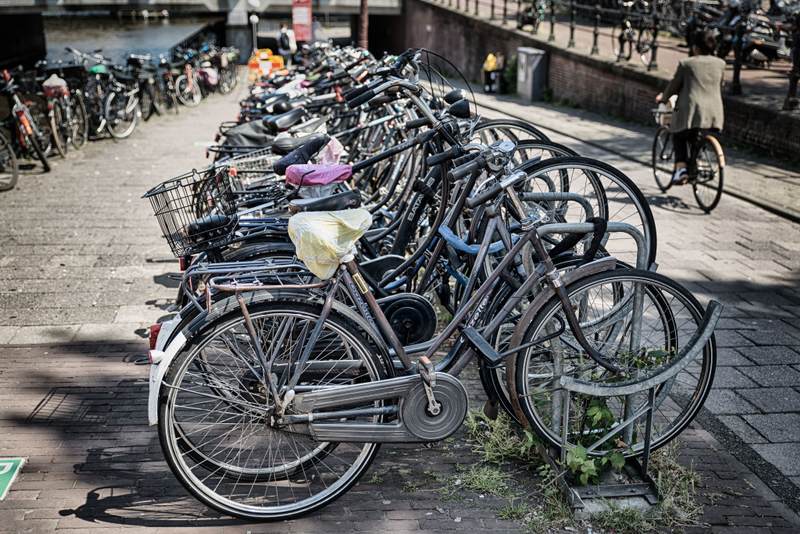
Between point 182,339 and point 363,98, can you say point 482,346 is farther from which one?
point 363,98

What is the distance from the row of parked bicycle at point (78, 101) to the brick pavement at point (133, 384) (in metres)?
1.53

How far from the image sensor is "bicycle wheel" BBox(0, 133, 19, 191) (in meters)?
9.55

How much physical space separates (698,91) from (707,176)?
2.86ft

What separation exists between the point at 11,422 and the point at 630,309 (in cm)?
309

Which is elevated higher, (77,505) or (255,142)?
(255,142)

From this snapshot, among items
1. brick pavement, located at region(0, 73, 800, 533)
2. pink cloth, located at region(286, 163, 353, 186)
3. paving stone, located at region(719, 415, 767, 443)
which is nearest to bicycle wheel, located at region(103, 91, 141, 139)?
brick pavement, located at region(0, 73, 800, 533)

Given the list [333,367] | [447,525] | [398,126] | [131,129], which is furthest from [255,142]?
[131,129]

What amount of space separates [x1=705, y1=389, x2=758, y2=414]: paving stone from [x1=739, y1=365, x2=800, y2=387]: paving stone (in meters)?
0.27

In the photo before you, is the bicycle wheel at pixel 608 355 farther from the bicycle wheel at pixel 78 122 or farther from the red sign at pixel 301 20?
the red sign at pixel 301 20

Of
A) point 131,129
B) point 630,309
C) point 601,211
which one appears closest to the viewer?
point 630,309

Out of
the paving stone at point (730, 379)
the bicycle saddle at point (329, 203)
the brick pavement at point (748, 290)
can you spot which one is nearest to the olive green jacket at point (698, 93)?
the brick pavement at point (748, 290)

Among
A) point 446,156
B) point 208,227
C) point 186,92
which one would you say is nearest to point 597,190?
point 446,156

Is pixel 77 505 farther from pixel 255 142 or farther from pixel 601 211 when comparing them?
pixel 255 142

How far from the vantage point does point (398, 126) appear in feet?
21.2
